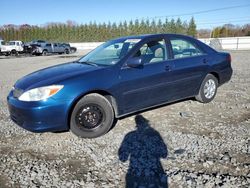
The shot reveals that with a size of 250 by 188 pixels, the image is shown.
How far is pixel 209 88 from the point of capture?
20.5 feet

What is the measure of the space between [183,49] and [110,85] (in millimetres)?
2066

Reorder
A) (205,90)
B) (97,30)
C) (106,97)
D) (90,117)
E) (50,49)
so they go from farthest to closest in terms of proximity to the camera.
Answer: (97,30)
(50,49)
(205,90)
(106,97)
(90,117)

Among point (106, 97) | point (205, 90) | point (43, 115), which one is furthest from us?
point (205, 90)

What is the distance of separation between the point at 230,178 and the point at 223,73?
12.7 ft

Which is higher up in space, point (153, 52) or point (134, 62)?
point (153, 52)

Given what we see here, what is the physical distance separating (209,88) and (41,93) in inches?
152

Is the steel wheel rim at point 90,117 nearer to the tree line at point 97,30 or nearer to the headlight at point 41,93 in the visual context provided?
the headlight at point 41,93

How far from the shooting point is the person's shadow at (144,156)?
125 inches

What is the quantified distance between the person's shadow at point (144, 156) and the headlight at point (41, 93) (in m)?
1.31

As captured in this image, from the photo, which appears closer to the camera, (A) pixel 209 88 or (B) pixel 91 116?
(B) pixel 91 116

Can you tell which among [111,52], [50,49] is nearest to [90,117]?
[111,52]

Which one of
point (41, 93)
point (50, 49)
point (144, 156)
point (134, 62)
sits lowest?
point (144, 156)

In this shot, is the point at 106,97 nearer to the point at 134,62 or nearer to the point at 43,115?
the point at 134,62

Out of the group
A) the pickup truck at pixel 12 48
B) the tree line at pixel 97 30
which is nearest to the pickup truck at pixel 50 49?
the pickup truck at pixel 12 48
